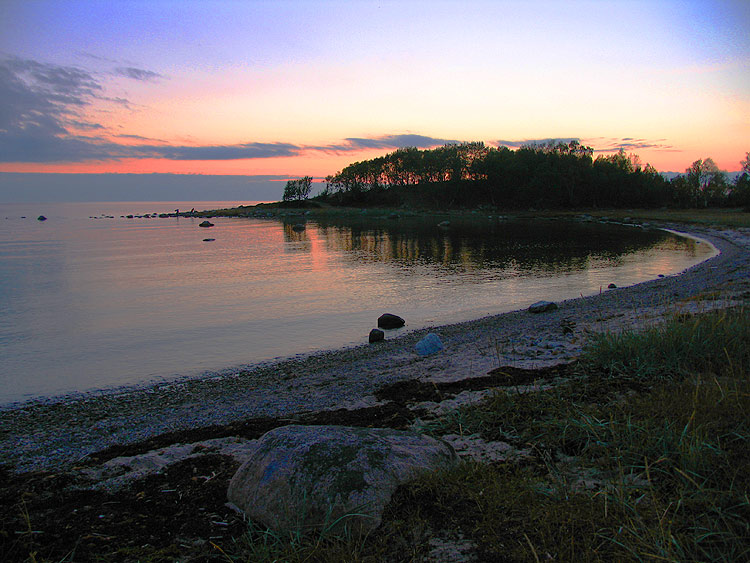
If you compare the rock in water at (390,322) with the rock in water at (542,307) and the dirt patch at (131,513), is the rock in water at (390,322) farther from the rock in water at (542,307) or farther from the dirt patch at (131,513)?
the dirt patch at (131,513)

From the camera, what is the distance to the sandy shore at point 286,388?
731cm

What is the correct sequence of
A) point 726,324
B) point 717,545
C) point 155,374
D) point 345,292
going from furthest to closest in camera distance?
point 345,292, point 155,374, point 726,324, point 717,545

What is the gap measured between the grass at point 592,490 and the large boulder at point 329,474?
16 centimetres

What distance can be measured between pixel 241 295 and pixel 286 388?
576 inches

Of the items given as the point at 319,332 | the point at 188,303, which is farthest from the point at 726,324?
the point at 188,303

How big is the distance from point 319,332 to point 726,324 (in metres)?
11.7

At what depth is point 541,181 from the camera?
107 m

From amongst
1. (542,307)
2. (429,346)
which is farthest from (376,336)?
(542,307)

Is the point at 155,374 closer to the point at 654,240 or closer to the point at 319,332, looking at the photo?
the point at 319,332

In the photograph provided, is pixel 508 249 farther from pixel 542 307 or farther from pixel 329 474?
pixel 329 474

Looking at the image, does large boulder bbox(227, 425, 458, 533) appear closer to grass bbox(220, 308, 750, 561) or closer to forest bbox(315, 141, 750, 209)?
grass bbox(220, 308, 750, 561)

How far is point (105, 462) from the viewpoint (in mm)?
5754

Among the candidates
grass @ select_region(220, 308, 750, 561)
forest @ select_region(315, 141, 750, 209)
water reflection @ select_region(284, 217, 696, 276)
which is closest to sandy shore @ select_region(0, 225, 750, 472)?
grass @ select_region(220, 308, 750, 561)

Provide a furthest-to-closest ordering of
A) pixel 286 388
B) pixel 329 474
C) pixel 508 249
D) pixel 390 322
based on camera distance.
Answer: pixel 508 249 → pixel 390 322 → pixel 286 388 → pixel 329 474
